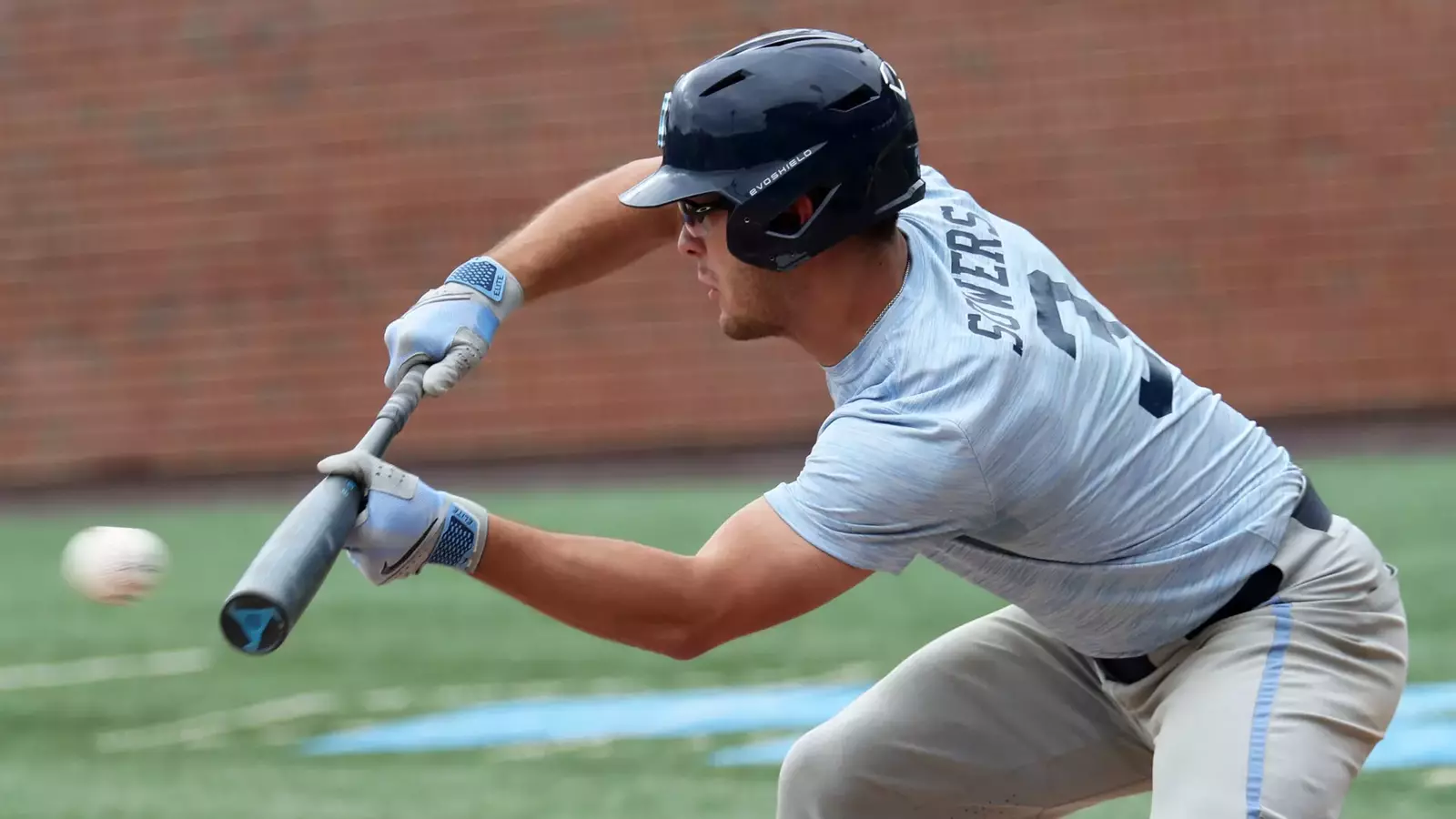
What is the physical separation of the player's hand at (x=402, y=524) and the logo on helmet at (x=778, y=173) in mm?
777

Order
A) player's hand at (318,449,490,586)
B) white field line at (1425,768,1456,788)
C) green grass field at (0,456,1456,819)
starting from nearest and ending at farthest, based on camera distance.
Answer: player's hand at (318,449,490,586) < white field line at (1425,768,1456,788) < green grass field at (0,456,1456,819)

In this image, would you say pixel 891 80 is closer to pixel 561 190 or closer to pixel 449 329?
pixel 449 329

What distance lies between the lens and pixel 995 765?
3.95 metres

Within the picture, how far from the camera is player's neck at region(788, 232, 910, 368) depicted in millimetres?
3574

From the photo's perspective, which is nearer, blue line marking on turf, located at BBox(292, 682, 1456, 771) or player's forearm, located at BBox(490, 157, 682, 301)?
player's forearm, located at BBox(490, 157, 682, 301)

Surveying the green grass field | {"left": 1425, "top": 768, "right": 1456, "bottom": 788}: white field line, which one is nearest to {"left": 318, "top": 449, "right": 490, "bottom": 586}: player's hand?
the green grass field

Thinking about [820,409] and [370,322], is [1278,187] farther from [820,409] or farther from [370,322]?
[370,322]

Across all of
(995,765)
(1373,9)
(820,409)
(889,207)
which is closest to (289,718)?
(995,765)

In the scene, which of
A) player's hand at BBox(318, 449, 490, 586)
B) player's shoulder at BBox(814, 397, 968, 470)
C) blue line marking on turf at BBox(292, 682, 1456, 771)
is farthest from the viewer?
blue line marking on turf at BBox(292, 682, 1456, 771)

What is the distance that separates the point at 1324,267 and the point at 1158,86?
6.17 feet

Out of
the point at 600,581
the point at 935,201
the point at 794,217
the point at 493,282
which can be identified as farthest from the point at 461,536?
the point at 935,201

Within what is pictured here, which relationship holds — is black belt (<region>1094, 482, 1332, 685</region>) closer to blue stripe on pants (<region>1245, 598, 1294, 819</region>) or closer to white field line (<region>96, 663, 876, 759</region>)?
blue stripe on pants (<region>1245, 598, 1294, 819</region>)

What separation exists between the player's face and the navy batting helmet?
1.9 inches

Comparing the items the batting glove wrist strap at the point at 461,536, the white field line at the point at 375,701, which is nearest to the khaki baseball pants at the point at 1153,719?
the batting glove wrist strap at the point at 461,536
